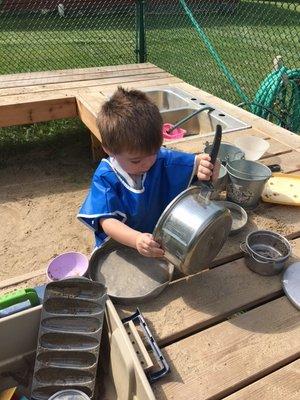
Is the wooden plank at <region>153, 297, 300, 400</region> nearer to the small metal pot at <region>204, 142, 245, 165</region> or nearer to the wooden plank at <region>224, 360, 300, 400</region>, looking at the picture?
the wooden plank at <region>224, 360, 300, 400</region>

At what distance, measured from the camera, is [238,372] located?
1294mm

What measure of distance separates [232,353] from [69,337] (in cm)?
61

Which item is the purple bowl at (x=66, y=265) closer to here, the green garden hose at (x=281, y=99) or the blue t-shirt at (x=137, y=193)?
the blue t-shirt at (x=137, y=193)

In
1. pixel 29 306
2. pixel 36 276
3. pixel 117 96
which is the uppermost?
pixel 117 96

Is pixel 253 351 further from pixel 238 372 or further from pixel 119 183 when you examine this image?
pixel 119 183

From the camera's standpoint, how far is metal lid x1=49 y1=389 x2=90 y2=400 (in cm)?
144

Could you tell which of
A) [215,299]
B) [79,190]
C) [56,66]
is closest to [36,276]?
[215,299]

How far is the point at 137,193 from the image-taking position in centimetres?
179

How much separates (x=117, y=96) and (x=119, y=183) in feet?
1.27

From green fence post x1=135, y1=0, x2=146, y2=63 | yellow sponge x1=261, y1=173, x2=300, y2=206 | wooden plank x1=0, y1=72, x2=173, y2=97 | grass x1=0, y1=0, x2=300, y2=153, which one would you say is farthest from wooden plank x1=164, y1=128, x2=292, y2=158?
green fence post x1=135, y1=0, x2=146, y2=63

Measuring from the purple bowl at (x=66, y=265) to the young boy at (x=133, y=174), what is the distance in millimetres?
121

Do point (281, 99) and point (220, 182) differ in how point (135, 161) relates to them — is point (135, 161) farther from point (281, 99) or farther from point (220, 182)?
point (281, 99)

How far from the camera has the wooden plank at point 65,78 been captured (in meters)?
3.90

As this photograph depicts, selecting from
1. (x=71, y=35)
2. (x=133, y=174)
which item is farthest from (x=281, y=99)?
(x=71, y=35)
